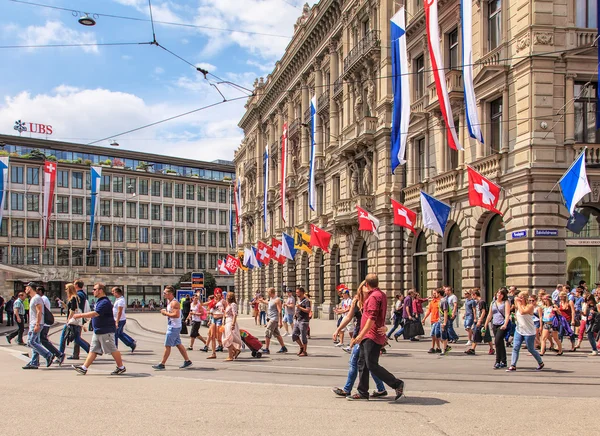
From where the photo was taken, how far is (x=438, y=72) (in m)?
24.5

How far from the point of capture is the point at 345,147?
129 ft

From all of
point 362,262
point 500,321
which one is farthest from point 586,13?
point 362,262

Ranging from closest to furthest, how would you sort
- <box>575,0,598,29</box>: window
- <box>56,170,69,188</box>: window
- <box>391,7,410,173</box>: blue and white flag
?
<box>575,0,598,29</box>: window → <box>391,7,410,173</box>: blue and white flag → <box>56,170,69,188</box>: window

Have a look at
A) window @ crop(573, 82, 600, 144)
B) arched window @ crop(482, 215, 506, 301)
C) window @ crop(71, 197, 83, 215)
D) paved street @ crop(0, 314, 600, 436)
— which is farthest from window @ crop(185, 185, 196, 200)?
paved street @ crop(0, 314, 600, 436)

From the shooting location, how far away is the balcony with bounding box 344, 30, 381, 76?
119 ft

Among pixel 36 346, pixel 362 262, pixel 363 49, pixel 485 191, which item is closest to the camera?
pixel 36 346

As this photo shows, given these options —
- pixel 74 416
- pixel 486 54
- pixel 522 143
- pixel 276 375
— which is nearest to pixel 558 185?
pixel 522 143

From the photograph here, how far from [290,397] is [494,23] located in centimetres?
1970

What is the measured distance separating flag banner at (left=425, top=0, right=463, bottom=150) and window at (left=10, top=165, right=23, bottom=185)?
2544 inches

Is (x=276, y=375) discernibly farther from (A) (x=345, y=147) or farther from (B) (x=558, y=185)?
(A) (x=345, y=147)

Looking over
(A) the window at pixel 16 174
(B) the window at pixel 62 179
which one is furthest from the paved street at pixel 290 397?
(B) the window at pixel 62 179

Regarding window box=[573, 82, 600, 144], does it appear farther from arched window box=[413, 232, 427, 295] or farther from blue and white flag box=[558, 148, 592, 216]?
arched window box=[413, 232, 427, 295]

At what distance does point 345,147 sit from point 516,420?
103ft

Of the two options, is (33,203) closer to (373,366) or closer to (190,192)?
(190,192)
